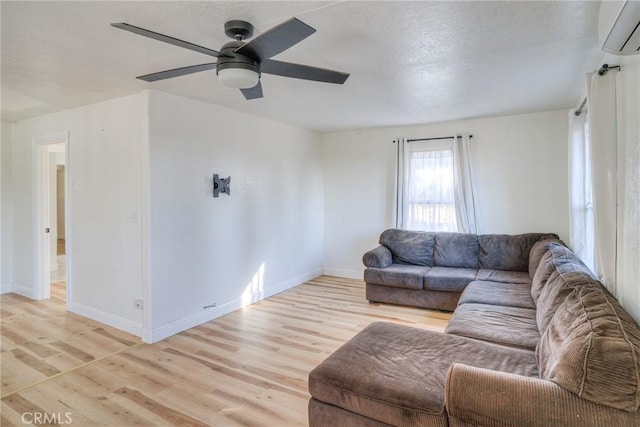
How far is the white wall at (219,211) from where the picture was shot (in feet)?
11.8

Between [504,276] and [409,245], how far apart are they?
51.5 inches

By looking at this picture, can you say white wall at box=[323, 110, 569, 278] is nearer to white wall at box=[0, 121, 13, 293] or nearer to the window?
the window

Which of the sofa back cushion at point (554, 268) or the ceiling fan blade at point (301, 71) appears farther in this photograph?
the sofa back cushion at point (554, 268)

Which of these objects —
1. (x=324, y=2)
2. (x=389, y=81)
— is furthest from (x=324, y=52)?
(x=389, y=81)

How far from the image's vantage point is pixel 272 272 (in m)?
5.13

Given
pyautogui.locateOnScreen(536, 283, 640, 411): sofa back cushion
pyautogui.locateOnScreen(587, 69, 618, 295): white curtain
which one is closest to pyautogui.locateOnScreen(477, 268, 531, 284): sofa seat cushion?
pyautogui.locateOnScreen(587, 69, 618, 295): white curtain

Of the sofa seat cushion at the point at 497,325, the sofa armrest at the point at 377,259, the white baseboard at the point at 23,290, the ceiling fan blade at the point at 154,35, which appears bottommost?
the white baseboard at the point at 23,290

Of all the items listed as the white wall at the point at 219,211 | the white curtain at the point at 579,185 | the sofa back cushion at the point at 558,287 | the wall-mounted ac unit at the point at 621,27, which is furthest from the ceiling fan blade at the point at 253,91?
the white curtain at the point at 579,185

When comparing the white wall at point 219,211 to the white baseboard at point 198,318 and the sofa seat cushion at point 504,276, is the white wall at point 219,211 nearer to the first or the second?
the white baseboard at point 198,318

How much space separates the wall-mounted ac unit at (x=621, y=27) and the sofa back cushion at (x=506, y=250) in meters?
3.18

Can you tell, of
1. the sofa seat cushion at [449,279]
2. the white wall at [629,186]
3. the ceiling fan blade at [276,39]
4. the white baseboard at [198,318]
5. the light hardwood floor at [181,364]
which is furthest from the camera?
the sofa seat cushion at [449,279]

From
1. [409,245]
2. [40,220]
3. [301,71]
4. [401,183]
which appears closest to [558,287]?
[301,71]

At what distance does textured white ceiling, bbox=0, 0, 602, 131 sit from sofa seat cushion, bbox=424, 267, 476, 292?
6.69 feet

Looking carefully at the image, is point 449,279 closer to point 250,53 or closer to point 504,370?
point 504,370
